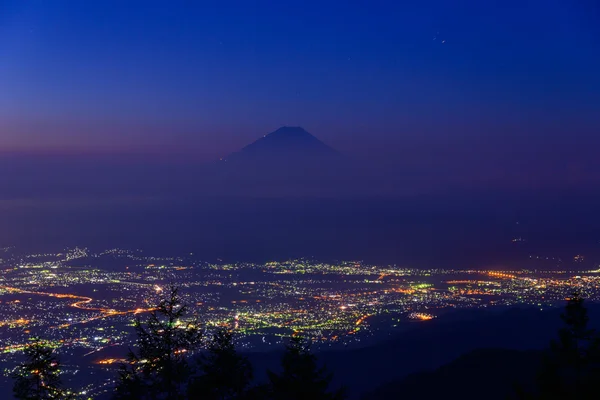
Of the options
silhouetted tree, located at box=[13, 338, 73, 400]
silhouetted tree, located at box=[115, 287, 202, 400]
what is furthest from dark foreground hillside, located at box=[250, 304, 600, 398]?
silhouetted tree, located at box=[13, 338, 73, 400]

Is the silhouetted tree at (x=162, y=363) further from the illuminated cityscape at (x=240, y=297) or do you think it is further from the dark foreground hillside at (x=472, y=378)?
the illuminated cityscape at (x=240, y=297)

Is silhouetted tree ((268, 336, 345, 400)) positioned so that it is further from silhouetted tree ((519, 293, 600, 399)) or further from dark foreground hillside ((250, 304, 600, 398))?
dark foreground hillside ((250, 304, 600, 398))

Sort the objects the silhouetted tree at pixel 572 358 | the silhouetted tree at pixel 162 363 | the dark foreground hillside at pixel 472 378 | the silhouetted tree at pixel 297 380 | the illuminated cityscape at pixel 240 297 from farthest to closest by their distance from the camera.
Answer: the illuminated cityscape at pixel 240 297 < the dark foreground hillside at pixel 472 378 < the silhouetted tree at pixel 572 358 < the silhouetted tree at pixel 162 363 < the silhouetted tree at pixel 297 380

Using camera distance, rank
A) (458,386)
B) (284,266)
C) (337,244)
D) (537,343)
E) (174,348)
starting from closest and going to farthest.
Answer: (174,348) → (458,386) → (537,343) → (284,266) → (337,244)

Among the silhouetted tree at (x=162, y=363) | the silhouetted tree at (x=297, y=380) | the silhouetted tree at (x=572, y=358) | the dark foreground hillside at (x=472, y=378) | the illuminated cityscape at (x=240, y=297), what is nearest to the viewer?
the silhouetted tree at (x=297, y=380)

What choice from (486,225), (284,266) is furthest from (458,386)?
(486,225)

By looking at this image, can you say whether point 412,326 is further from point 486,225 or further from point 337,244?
point 486,225

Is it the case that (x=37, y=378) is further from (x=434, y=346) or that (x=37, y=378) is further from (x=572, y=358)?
(x=434, y=346)

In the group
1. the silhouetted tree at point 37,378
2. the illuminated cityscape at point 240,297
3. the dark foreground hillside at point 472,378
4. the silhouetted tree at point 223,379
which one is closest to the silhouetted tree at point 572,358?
the silhouetted tree at point 223,379
